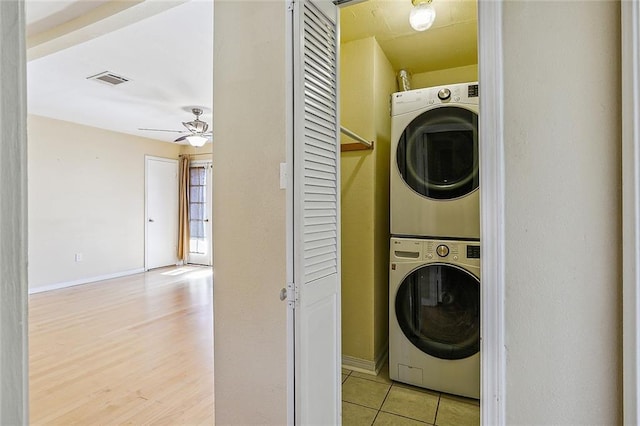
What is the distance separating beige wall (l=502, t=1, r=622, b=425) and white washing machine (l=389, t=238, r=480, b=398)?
1.21 meters

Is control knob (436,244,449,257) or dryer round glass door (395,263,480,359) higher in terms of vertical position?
control knob (436,244,449,257)

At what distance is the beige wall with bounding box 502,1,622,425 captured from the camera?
0.79 meters

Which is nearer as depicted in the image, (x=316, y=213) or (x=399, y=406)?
(x=316, y=213)

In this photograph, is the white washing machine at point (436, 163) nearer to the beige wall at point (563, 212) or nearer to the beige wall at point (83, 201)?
the beige wall at point (563, 212)

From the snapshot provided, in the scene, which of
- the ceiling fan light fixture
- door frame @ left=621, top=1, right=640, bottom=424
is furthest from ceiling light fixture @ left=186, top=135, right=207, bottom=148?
door frame @ left=621, top=1, right=640, bottom=424

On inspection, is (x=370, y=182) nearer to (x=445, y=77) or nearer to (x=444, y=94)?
(x=444, y=94)

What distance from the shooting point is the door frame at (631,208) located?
0.73 m

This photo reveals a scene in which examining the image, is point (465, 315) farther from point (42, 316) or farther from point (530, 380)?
point (42, 316)

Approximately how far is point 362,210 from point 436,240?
21.9 inches

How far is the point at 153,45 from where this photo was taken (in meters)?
2.68

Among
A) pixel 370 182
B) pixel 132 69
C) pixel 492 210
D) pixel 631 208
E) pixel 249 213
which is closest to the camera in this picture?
pixel 631 208

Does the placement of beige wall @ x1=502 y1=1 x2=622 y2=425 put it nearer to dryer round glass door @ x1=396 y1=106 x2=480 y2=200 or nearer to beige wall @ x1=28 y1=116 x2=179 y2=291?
dryer round glass door @ x1=396 y1=106 x2=480 y2=200

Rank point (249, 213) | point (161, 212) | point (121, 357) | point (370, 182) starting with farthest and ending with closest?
point (161, 212), point (121, 357), point (370, 182), point (249, 213)

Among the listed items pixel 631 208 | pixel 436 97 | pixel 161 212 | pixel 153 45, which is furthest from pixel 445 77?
pixel 161 212
